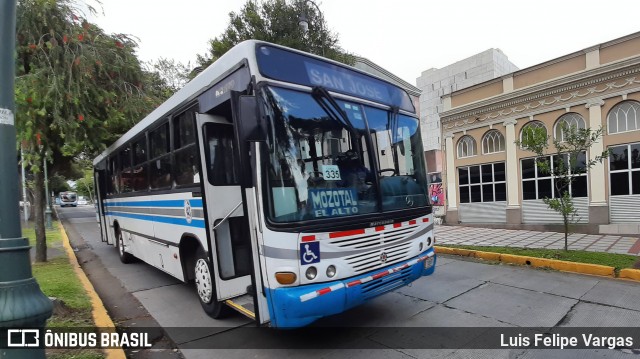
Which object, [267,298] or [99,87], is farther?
[99,87]

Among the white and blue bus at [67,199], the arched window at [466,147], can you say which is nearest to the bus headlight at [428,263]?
the arched window at [466,147]

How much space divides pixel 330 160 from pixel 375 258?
1.22m

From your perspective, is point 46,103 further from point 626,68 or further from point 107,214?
point 626,68

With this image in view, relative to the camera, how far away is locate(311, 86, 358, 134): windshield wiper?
3824mm

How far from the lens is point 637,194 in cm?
1145

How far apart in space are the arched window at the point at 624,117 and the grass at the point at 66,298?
15.3m

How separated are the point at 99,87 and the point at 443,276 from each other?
8089 millimetres

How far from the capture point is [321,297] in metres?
3.42

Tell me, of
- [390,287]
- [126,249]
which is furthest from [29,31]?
[390,287]

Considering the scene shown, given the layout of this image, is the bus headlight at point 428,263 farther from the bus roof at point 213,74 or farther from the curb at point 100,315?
the curb at point 100,315

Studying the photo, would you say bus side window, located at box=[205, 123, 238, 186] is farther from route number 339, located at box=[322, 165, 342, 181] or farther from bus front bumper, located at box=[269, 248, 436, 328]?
bus front bumper, located at box=[269, 248, 436, 328]

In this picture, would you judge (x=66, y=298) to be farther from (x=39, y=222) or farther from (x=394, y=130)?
(x=394, y=130)

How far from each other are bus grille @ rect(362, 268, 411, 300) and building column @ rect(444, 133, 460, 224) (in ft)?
44.9

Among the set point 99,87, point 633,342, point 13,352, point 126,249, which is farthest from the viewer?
point 126,249
